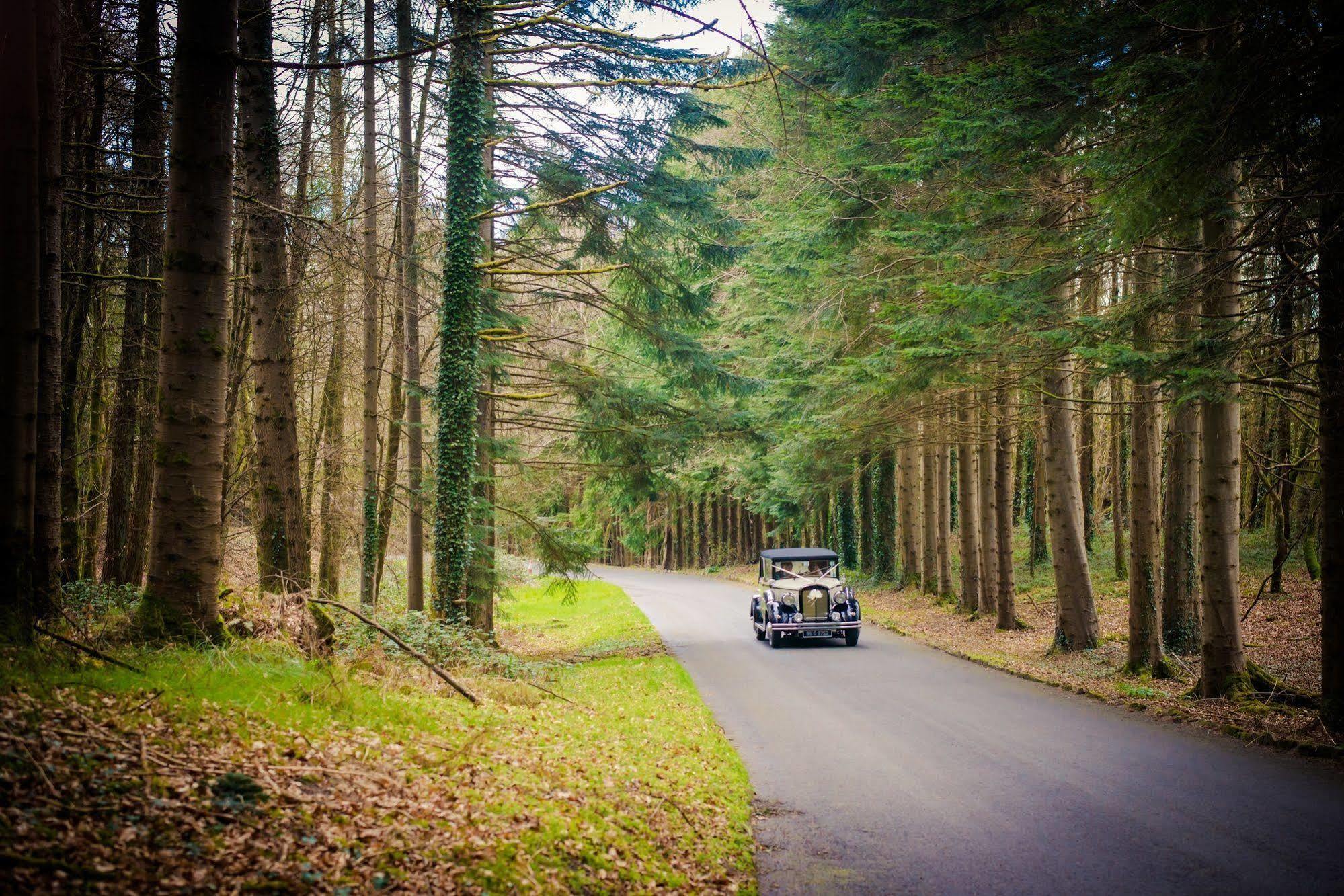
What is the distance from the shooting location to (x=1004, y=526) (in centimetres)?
1647

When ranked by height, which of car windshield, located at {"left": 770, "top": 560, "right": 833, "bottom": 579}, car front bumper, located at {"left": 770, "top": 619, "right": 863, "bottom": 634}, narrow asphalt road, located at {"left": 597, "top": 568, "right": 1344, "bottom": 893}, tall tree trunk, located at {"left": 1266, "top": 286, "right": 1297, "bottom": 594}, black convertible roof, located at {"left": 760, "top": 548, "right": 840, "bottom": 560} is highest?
tall tree trunk, located at {"left": 1266, "top": 286, "right": 1297, "bottom": 594}

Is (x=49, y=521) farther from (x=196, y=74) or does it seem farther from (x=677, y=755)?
(x=677, y=755)

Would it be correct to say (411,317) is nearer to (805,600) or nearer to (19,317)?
(805,600)

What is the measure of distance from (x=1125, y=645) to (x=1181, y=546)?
2.82 m

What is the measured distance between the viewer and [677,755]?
7.43 m

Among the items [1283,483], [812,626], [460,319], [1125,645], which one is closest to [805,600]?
[812,626]

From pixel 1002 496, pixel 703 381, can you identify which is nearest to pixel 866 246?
pixel 703 381

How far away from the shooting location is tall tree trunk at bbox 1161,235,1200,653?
11.4 meters

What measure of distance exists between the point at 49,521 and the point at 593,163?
36.5ft

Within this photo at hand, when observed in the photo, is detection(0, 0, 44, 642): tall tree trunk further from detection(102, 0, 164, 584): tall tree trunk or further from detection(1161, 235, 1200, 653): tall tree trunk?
detection(1161, 235, 1200, 653): tall tree trunk

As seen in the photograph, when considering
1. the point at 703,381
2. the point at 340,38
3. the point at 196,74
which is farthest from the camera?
the point at 703,381

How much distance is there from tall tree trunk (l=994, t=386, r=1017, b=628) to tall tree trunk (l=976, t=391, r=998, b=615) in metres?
0.22

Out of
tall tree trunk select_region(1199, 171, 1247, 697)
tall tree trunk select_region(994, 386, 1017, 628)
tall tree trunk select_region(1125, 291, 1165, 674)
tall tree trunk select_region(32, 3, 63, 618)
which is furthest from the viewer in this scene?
tall tree trunk select_region(994, 386, 1017, 628)

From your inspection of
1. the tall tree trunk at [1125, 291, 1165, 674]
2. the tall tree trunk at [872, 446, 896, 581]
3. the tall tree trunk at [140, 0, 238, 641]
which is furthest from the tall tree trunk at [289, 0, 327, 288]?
the tall tree trunk at [872, 446, 896, 581]
